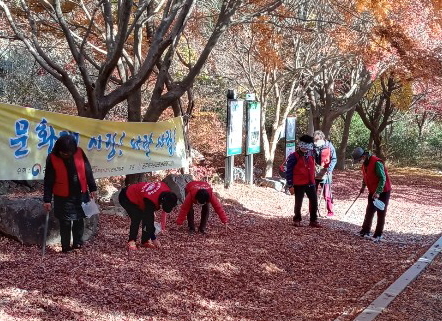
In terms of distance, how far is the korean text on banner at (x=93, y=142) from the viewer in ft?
25.5

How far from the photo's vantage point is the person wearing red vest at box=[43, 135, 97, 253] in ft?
22.3

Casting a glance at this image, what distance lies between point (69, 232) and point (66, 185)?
1.85 ft

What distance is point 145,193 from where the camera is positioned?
7141 millimetres

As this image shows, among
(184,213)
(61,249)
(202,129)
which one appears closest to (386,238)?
(184,213)

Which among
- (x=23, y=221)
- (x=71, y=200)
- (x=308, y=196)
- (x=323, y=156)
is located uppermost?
(x=323, y=156)

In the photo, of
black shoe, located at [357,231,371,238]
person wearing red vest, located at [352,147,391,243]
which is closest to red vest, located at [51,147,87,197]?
person wearing red vest, located at [352,147,391,243]

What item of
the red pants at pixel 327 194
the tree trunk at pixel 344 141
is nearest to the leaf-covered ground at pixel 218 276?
the red pants at pixel 327 194

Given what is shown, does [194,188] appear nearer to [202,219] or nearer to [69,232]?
[202,219]

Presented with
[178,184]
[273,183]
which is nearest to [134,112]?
[178,184]

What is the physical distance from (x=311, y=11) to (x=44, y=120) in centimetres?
1073

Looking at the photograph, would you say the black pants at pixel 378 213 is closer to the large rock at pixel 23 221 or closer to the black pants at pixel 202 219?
the black pants at pixel 202 219

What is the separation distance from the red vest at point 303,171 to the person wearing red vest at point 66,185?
158 inches

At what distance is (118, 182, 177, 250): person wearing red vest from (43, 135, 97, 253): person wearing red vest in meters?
0.56

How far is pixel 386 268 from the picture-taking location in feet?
25.6
